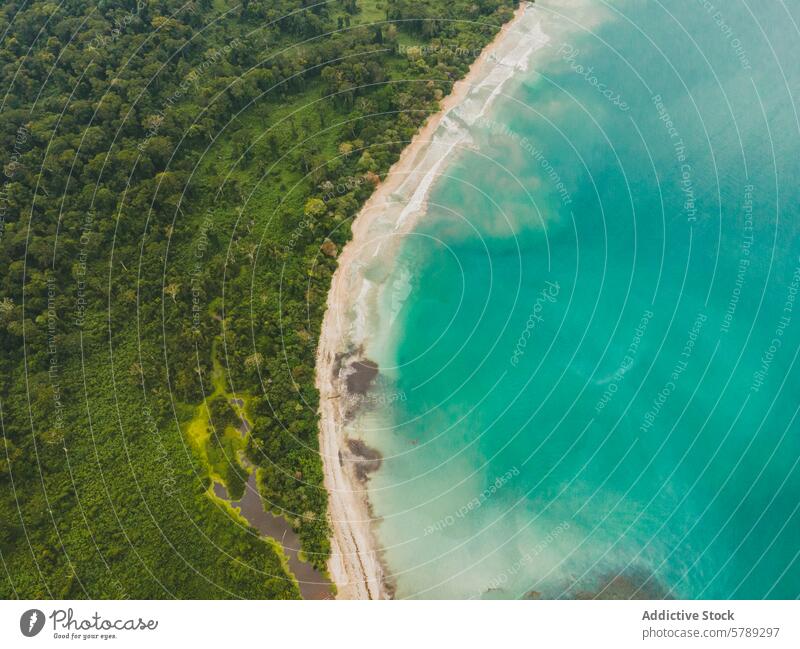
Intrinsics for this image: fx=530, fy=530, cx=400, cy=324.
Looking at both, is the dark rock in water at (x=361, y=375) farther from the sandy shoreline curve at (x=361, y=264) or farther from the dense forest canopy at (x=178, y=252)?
the dense forest canopy at (x=178, y=252)

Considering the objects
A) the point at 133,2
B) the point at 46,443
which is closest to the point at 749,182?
the point at 46,443

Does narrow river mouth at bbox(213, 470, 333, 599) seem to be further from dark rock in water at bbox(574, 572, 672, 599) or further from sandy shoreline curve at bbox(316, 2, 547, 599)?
dark rock in water at bbox(574, 572, 672, 599)

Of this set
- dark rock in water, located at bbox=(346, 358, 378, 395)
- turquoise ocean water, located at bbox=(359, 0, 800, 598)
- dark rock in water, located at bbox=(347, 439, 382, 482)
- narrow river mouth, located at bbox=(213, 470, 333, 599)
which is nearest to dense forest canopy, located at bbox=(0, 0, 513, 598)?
narrow river mouth, located at bbox=(213, 470, 333, 599)

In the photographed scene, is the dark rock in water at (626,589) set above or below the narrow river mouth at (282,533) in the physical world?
above

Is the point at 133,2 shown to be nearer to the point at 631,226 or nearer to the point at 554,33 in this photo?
the point at 554,33

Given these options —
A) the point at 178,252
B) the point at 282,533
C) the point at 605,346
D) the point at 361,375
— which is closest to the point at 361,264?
the point at 361,375

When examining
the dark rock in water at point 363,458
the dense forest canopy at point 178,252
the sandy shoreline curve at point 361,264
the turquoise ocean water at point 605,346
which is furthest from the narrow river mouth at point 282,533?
the dark rock in water at point 363,458
